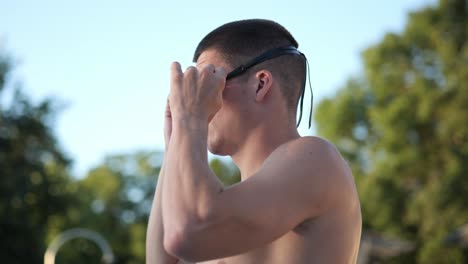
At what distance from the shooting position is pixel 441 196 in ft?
108

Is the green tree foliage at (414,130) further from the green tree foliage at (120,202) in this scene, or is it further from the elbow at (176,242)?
the elbow at (176,242)

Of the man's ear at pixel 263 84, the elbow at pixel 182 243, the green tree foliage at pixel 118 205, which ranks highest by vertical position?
the man's ear at pixel 263 84

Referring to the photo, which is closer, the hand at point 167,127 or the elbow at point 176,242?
the elbow at point 176,242

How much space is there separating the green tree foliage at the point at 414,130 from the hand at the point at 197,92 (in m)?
31.4

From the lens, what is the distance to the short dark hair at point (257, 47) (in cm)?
266

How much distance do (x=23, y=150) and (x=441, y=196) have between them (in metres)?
15.4

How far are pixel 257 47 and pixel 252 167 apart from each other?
0.36m

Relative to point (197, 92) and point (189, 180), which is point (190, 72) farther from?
point (189, 180)

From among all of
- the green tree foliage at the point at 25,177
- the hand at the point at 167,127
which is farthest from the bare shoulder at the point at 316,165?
the green tree foliage at the point at 25,177

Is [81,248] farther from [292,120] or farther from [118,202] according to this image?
[292,120]

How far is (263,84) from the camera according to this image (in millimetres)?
2621

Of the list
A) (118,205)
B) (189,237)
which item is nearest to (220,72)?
(189,237)

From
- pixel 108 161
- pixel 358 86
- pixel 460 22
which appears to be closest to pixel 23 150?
pixel 358 86

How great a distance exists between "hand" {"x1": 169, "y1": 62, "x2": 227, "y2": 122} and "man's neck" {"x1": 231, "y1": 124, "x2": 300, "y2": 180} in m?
0.16
